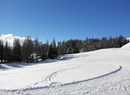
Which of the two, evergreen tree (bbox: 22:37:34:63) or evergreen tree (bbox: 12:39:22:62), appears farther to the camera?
evergreen tree (bbox: 22:37:34:63)

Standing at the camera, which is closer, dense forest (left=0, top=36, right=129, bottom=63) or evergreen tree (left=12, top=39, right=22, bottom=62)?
dense forest (left=0, top=36, right=129, bottom=63)

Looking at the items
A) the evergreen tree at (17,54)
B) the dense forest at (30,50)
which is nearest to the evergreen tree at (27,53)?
the dense forest at (30,50)

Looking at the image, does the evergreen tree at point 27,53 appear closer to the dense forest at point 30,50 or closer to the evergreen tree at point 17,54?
the dense forest at point 30,50

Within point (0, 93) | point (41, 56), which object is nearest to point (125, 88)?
point (0, 93)

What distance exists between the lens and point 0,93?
1262 centimetres

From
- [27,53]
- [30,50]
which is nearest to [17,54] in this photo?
[27,53]

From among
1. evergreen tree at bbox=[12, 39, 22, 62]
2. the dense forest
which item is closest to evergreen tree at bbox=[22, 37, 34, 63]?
the dense forest

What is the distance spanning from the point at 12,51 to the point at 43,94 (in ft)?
205

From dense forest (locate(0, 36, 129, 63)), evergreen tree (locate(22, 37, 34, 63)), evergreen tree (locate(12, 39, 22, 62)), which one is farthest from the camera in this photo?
evergreen tree (locate(22, 37, 34, 63))

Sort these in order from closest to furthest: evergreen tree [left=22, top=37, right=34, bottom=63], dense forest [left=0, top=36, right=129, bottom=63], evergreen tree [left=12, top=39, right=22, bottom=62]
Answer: dense forest [left=0, top=36, right=129, bottom=63] → evergreen tree [left=12, top=39, right=22, bottom=62] → evergreen tree [left=22, top=37, right=34, bottom=63]

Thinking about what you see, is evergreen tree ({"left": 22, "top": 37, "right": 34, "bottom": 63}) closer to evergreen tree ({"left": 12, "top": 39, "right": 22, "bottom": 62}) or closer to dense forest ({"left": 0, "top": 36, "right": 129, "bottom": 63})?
dense forest ({"left": 0, "top": 36, "right": 129, "bottom": 63})

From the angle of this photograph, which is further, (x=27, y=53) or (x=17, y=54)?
(x=27, y=53)

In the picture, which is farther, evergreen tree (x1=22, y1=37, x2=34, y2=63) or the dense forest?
evergreen tree (x1=22, y1=37, x2=34, y2=63)

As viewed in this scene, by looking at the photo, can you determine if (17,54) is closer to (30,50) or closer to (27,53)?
(27,53)
